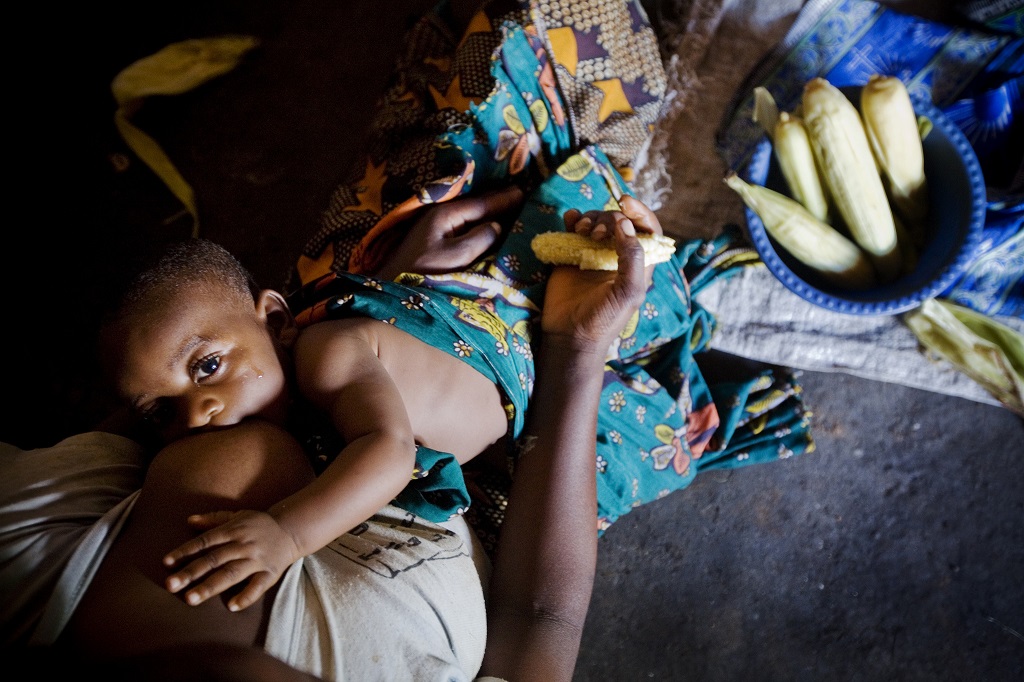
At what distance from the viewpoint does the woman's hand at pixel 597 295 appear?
1.16m

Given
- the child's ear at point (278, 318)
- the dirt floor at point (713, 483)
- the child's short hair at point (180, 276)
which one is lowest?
the dirt floor at point (713, 483)

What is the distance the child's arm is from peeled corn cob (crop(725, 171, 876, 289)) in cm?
85

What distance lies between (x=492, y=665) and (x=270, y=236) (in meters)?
1.34

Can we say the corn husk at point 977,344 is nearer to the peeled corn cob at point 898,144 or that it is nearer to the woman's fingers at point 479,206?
the peeled corn cob at point 898,144

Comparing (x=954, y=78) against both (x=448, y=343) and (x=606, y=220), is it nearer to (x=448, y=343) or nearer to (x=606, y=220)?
(x=606, y=220)

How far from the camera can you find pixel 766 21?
5.56 ft

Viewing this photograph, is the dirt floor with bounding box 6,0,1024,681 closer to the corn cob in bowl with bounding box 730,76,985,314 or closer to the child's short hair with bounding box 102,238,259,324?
the corn cob in bowl with bounding box 730,76,985,314

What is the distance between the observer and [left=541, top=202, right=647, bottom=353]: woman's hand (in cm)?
116

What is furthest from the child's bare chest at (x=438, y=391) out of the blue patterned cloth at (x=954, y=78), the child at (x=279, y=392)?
the blue patterned cloth at (x=954, y=78)

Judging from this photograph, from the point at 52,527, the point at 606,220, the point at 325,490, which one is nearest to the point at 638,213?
the point at 606,220

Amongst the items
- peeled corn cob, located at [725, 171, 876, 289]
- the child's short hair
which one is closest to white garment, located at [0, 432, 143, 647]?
the child's short hair

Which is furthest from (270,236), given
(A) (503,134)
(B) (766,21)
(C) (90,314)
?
(B) (766,21)

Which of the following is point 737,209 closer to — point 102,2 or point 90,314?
point 90,314

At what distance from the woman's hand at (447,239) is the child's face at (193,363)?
0.38m
